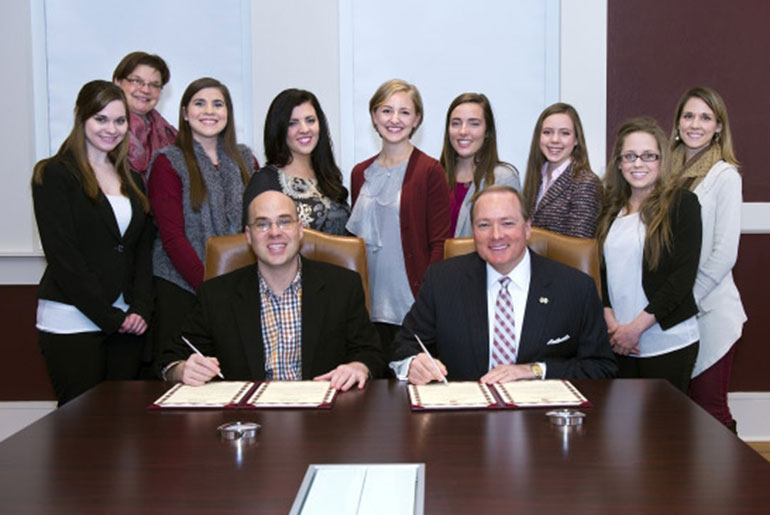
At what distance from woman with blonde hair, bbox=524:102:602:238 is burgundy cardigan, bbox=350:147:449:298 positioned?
1.37 feet

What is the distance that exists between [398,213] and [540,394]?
1.43 m

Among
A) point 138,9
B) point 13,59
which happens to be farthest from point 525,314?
point 13,59

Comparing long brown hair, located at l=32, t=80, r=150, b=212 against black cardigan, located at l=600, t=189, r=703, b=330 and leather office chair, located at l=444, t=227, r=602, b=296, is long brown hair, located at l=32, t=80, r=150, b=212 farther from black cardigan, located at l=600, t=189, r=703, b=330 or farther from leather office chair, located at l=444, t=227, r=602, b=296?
black cardigan, located at l=600, t=189, r=703, b=330

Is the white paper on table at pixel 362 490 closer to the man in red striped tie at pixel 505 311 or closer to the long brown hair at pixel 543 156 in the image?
the man in red striped tie at pixel 505 311

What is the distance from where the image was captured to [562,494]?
1.43 meters

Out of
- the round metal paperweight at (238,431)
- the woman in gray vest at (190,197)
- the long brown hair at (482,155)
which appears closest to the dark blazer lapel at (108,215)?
the woman in gray vest at (190,197)

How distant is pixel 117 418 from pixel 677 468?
1290mm

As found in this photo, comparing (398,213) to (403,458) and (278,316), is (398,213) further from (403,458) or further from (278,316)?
(403,458)

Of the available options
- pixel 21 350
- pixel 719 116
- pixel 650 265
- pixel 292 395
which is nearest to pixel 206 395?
pixel 292 395

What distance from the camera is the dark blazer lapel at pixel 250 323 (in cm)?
260

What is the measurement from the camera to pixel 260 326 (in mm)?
2635

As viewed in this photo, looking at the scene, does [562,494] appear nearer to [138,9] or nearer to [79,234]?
[79,234]

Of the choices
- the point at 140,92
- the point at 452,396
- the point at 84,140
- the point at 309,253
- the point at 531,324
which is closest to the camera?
the point at 452,396

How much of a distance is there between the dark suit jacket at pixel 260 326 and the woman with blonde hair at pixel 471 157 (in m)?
0.89
